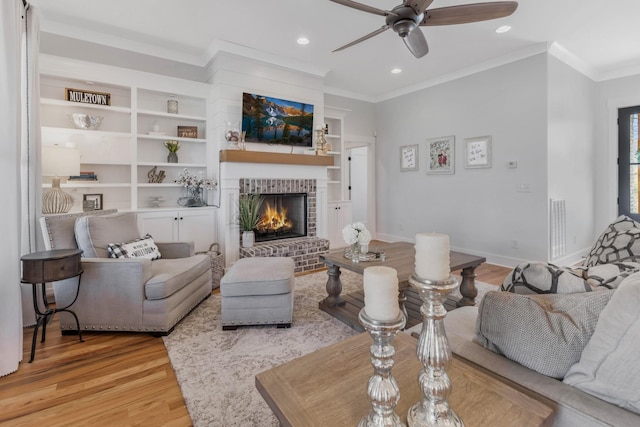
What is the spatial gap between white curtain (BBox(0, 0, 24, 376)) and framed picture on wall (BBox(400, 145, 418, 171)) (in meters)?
5.08

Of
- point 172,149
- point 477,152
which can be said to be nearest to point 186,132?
point 172,149

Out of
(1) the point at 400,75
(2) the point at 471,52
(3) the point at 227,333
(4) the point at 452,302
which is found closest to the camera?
(3) the point at 227,333

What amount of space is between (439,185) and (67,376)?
504 cm

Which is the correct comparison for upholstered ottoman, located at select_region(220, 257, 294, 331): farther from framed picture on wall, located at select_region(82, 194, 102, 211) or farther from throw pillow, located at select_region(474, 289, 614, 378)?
framed picture on wall, located at select_region(82, 194, 102, 211)

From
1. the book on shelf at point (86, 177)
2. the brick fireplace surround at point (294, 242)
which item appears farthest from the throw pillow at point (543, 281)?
the book on shelf at point (86, 177)

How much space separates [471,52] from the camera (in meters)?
4.18

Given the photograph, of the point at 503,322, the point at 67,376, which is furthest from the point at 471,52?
the point at 67,376

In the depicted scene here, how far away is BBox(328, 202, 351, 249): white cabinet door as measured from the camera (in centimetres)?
548

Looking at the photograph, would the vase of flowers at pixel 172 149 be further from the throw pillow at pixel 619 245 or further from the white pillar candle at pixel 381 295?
the throw pillow at pixel 619 245

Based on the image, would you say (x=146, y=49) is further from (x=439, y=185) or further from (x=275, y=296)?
(x=439, y=185)

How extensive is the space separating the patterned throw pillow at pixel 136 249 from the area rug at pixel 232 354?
0.66m

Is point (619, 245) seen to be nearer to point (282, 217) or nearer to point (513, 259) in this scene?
point (513, 259)

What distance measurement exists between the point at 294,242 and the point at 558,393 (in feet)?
11.8

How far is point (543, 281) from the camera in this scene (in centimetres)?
111
